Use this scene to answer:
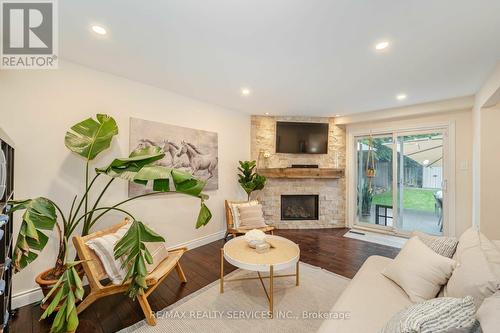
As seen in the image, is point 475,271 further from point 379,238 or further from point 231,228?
point 379,238

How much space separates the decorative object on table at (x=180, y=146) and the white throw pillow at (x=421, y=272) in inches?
113

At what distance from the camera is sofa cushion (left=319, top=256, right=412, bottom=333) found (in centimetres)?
116

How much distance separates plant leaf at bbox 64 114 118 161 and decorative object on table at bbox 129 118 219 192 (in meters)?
0.54

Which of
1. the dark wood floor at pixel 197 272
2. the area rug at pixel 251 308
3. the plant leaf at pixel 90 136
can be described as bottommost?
the dark wood floor at pixel 197 272

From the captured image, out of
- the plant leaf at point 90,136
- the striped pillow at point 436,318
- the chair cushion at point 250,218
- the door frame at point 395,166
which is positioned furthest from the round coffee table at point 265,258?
the door frame at point 395,166

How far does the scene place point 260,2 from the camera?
1443mm

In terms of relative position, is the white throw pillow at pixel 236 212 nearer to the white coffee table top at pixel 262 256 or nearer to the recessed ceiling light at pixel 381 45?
the white coffee table top at pixel 262 256

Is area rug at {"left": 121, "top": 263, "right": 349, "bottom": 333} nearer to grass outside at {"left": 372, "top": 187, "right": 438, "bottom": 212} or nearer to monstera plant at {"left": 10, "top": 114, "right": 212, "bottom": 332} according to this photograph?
monstera plant at {"left": 10, "top": 114, "right": 212, "bottom": 332}

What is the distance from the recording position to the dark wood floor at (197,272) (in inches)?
69.6

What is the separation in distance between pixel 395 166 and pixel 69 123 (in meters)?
5.43

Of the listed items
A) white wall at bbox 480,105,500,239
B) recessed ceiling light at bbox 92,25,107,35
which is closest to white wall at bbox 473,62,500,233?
white wall at bbox 480,105,500,239

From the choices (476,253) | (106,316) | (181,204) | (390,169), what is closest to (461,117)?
(390,169)

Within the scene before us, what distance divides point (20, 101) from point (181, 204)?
2.14 m

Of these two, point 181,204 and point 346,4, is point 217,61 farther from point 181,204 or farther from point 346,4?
point 181,204
